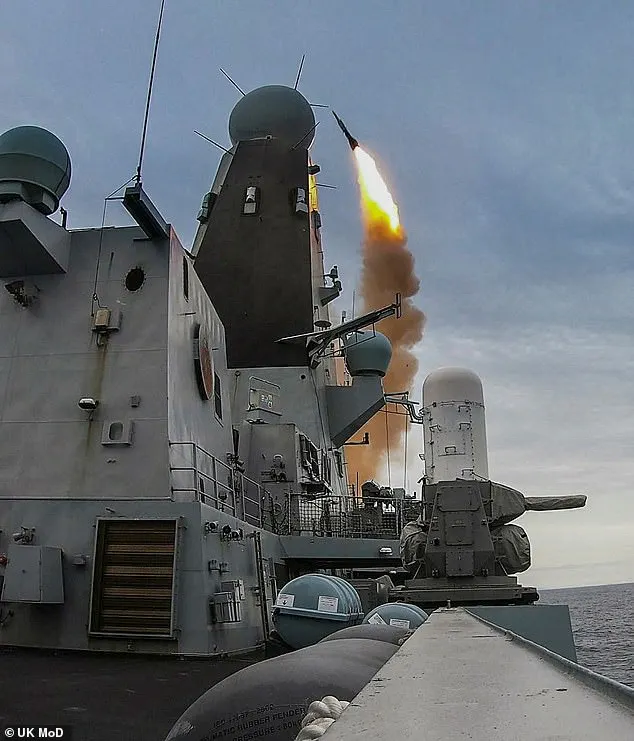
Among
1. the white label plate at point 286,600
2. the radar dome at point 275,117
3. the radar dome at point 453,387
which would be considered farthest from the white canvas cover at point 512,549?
the radar dome at point 275,117

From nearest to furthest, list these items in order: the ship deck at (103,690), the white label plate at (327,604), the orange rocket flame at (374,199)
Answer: the ship deck at (103,690), the white label plate at (327,604), the orange rocket flame at (374,199)

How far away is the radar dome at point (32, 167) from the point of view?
9883 mm

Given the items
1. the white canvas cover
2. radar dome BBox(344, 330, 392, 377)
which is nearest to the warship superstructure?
the white canvas cover

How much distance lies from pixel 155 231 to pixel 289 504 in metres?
6.75

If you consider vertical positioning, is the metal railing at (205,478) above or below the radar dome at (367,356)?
below

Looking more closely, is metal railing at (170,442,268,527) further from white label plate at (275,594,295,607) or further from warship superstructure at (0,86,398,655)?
white label plate at (275,594,295,607)

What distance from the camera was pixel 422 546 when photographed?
10.6 metres

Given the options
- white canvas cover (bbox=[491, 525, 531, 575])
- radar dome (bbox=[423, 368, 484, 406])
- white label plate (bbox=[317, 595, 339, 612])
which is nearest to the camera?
white label plate (bbox=[317, 595, 339, 612])

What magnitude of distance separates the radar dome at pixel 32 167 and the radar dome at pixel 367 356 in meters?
11.3

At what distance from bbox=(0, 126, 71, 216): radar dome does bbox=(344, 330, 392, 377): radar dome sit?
1133 centimetres

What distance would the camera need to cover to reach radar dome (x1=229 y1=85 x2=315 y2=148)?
2152cm

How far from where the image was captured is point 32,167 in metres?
9.98

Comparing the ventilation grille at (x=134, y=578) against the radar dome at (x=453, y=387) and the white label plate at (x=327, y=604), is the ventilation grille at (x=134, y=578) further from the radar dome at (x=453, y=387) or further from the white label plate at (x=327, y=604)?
the radar dome at (x=453, y=387)

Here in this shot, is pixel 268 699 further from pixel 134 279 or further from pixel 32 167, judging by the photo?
pixel 32 167
